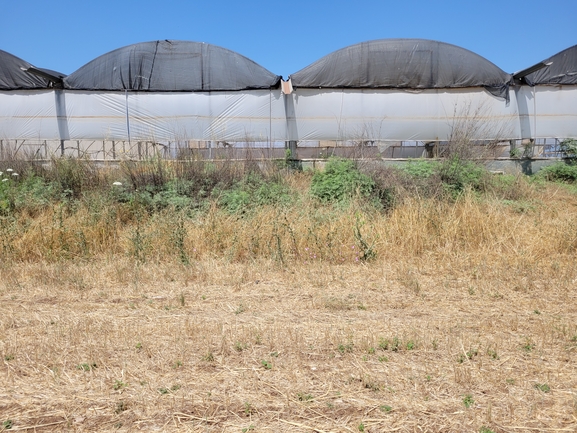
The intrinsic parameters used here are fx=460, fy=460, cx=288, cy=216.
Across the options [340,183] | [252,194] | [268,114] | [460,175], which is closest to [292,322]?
[252,194]

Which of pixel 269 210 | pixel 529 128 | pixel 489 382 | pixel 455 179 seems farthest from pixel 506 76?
pixel 489 382

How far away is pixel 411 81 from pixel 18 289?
13356 mm

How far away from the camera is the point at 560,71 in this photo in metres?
15.8

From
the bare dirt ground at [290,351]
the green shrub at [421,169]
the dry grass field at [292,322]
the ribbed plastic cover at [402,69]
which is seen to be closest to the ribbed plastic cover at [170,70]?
the ribbed plastic cover at [402,69]

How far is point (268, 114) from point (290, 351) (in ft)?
40.8

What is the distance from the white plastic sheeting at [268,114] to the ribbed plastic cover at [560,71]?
438 millimetres

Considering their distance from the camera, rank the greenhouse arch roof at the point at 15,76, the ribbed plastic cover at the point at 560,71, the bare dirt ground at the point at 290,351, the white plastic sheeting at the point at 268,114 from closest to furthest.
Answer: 1. the bare dirt ground at the point at 290,351
2. the white plastic sheeting at the point at 268,114
3. the greenhouse arch roof at the point at 15,76
4. the ribbed plastic cover at the point at 560,71

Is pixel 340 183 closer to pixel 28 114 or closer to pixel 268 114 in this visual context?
pixel 268 114

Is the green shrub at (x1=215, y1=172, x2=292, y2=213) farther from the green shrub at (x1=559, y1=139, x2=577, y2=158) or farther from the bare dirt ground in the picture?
the green shrub at (x1=559, y1=139, x2=577, y2=158)

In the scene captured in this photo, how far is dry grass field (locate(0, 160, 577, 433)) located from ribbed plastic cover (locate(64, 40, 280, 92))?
8.34 meters

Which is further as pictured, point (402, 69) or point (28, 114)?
point (28, 114)

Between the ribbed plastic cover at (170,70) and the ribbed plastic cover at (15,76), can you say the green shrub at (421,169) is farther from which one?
the ribbed plastic cover at (15,76)

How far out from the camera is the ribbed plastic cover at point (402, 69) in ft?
49.8

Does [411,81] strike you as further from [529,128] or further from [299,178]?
[299,178]
